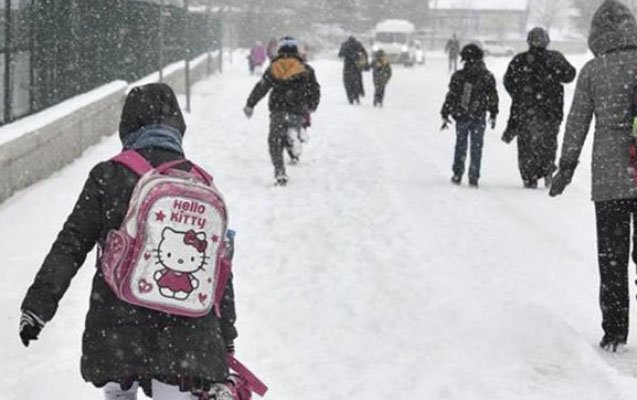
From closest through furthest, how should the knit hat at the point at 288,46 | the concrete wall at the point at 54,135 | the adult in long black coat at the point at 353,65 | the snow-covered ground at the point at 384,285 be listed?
the snow-covered ground at the point at 384,285, the concrete wall at the point at 54,135, the knit hat at the point at 288,46, the adult in long black coat at the point at 353,65

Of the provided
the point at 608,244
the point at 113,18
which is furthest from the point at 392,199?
the point at 113,18

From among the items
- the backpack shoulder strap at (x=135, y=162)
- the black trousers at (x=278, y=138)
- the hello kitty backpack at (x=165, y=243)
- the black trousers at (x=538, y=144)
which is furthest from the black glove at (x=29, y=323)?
the black trousers at (x=538, y=144)

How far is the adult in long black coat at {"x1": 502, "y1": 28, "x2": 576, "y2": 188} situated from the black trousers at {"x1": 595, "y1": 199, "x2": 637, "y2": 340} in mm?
5632

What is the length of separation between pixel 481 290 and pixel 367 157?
765 cm

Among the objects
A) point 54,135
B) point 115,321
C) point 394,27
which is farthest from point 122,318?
point 394,27

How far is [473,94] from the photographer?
12.3 meters

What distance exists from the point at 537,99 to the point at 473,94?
0.80m

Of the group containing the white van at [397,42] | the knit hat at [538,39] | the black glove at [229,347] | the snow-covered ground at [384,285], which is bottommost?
the white van at [397,42]

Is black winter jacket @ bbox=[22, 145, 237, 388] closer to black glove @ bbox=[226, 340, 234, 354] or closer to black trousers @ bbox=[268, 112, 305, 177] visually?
black glove @ bbox=[226, 340, 234, 354]

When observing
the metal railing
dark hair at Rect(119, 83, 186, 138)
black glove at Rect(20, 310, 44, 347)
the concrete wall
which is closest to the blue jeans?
the concrete wall

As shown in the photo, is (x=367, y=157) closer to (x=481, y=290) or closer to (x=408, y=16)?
(x=481, y=290)

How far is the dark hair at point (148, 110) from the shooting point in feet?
11.2

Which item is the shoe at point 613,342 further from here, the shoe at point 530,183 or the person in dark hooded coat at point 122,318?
the shoe at point 530,183

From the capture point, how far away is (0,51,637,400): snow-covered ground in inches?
230
